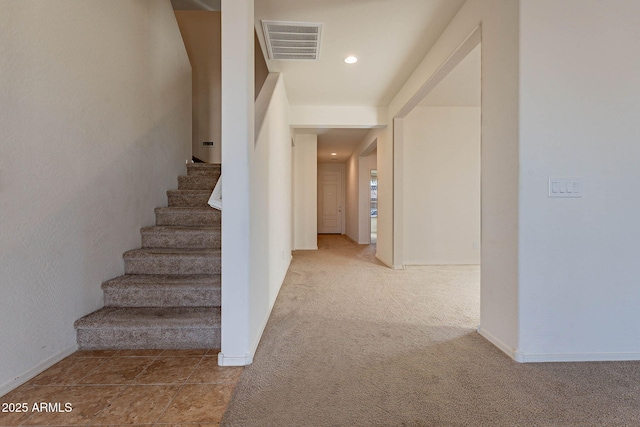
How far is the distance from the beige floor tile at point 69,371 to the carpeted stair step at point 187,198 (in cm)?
157

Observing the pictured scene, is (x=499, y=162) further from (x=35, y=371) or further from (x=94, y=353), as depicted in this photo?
(x=35, y=371)

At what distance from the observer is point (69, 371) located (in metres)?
1.56

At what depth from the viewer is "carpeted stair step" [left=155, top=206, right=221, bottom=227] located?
2680mm

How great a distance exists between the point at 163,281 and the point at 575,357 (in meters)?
2.71

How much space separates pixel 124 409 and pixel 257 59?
3669mm

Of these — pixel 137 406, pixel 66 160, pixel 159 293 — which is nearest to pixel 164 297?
pixel 159 293

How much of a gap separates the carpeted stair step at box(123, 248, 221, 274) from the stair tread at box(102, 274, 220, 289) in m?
0.04

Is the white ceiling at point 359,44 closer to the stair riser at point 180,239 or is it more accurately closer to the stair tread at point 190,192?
the stair tread at point 190,192

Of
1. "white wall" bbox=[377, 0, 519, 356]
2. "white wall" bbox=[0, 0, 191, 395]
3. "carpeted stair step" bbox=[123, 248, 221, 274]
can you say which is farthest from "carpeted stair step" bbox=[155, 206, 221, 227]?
"white wall" bbox=[377, 0, 519, 356]

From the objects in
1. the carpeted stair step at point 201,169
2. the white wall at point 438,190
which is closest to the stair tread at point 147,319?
the carpeted stair step at point 201,169

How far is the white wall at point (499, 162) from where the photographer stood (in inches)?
67.4

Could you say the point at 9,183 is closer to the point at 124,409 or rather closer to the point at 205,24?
the point at 124,409

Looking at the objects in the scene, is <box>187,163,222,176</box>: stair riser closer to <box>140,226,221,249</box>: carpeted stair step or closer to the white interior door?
<box>140,226,221,249</box>: carpeted stair step

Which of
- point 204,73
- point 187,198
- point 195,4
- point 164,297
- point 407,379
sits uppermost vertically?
point 195,4
